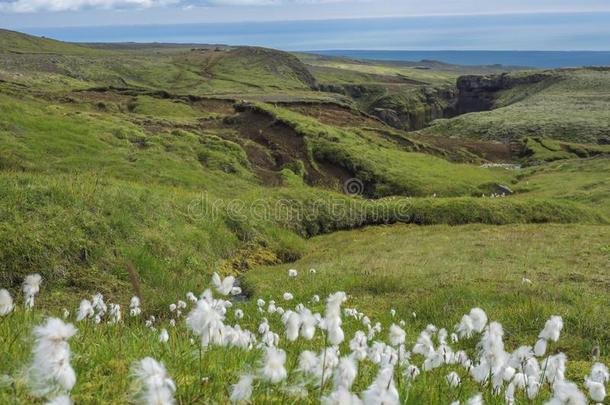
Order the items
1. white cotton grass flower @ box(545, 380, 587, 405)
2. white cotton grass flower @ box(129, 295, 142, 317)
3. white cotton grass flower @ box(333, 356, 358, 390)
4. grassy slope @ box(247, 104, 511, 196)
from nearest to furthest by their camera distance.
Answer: white cotton grass flower @ box(545, 380, 587, 405), white cotton grass flower @ box(333, 356, 358, 390), white cotton grass flower @ box(129, 295, 142, 317), grassy slope @ box(247, 104, 511, 196)

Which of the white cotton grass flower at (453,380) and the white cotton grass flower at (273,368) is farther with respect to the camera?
the white cotton grass flower at (453,380)

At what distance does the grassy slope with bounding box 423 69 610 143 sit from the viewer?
119 meters

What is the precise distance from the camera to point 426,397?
4805 mm

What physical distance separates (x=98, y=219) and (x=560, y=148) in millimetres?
90515

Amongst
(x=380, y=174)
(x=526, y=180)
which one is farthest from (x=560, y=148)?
(x=380, y=174)

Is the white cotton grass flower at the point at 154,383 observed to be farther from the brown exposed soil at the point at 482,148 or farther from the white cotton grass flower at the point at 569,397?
the brown exposed soil at the point at 482,148

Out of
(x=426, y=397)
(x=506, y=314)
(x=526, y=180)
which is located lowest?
(x=526, y=180)

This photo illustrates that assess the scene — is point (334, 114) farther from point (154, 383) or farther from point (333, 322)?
point (154, 383)

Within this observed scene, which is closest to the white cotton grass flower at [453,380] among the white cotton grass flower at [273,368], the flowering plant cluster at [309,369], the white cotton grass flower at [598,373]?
the flowering plant cluster at [309,369]

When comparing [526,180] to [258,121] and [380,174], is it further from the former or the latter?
[258,121]

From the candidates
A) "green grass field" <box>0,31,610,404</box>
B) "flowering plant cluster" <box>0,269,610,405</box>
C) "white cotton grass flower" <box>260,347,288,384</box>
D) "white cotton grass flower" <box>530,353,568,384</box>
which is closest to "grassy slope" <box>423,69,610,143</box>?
Result: "green grass field" <box>0,31,610,404</box>

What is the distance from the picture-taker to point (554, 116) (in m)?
131

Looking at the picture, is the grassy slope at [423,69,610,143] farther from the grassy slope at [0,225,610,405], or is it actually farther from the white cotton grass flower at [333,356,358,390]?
the white cotton grass flower at [333,356,358,390]

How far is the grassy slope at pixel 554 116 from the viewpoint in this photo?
118750 mm
